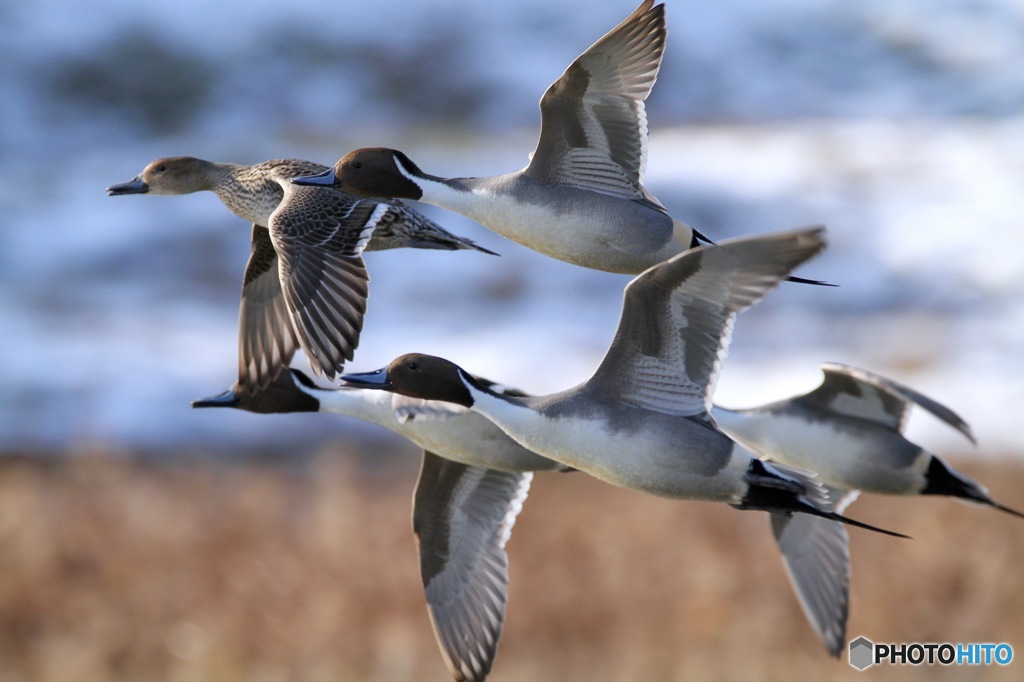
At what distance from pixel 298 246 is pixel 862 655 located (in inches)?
159

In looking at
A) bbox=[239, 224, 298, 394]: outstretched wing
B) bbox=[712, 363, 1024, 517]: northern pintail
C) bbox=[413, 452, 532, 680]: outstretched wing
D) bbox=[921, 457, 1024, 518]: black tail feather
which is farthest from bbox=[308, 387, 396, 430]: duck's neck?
bbox=[921, 457, 1024, 518]: black tail feather

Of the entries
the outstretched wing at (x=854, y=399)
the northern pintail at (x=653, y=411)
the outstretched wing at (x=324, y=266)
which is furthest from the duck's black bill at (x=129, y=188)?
the outstretched wing at (x=854, y=399)

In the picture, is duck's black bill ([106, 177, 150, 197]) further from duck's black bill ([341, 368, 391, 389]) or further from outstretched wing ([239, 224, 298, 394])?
duck's black bill ([341, 368, 391, 389])

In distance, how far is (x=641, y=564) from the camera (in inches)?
279

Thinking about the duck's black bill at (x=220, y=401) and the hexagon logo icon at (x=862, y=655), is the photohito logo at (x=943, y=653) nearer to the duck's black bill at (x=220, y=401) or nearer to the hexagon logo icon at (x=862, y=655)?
the hexagon logo icon at (x=862, y=655)

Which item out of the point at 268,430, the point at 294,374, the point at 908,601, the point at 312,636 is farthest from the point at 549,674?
the point at 268,430

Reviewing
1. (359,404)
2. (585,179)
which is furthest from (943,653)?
(585,179)

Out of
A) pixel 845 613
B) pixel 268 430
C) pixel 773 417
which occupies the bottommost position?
pixel 268 430

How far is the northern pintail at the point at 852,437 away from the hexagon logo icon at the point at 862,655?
2.45 metres

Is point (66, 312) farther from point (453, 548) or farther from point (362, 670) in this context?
point (453, 548)

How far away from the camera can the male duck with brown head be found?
281 centimetres

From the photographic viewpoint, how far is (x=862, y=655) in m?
5.93

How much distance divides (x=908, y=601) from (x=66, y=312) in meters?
15.2

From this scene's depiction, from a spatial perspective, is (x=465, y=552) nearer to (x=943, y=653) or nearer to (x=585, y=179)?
(x=585, y=179)
